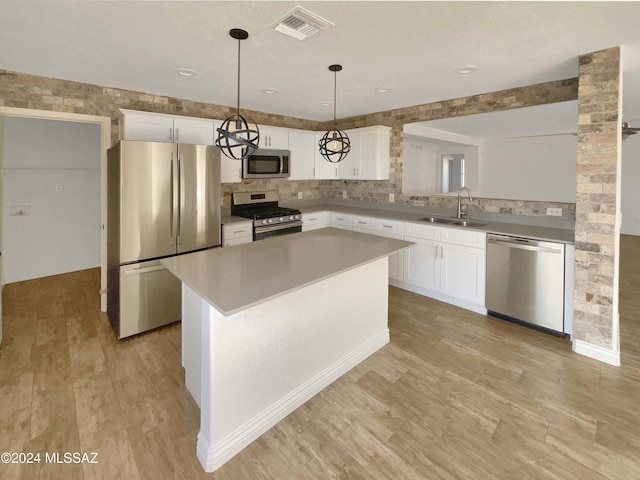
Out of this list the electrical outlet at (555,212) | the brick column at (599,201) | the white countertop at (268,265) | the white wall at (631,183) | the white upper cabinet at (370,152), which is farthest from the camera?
the white wall at (631,183)

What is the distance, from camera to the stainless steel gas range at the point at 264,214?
4254mm

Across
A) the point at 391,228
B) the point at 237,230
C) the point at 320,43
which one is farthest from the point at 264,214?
the point at 320,43

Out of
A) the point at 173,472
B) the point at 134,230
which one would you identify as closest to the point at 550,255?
the point at 173,472

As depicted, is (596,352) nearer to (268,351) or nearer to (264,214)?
(268,351)

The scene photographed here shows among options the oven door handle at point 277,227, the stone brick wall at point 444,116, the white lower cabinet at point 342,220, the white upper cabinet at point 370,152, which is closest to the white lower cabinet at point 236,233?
the oven door handle at point 277,227

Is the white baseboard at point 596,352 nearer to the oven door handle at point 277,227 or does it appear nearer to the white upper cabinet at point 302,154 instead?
the oven door handle at point 277,227

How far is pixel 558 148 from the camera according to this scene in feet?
12.7

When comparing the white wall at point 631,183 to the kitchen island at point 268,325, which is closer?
the kitchen island at point 268,325

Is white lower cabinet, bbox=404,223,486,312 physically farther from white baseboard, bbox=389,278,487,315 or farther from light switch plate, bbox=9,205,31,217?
light switch plate, bbox=9,205,31,217

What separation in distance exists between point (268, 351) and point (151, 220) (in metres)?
1.87

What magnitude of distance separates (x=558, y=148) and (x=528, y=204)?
0.83m

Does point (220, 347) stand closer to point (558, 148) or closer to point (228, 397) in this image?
point (228, 397)

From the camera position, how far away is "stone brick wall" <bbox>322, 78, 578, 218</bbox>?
3.33m

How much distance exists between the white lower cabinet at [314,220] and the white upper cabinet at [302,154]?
0.62m
